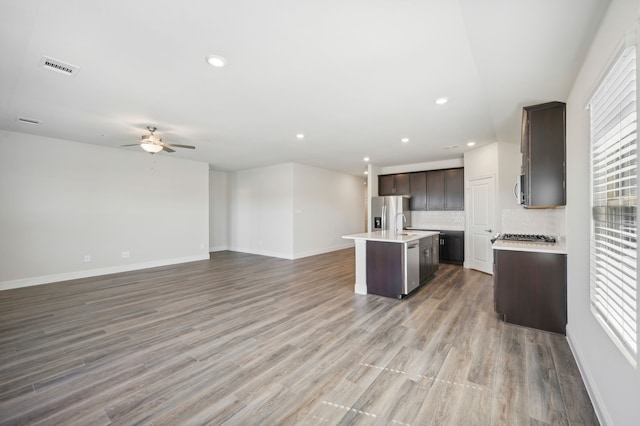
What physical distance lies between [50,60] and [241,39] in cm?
180

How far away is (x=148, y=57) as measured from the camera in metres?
2.27

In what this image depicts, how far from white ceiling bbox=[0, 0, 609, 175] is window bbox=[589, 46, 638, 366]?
57 cm

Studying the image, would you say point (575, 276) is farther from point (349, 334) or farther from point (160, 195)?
point (160, 195)

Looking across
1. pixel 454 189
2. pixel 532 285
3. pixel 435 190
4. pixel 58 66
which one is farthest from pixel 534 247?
pixel 58 66

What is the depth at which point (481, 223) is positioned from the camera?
18.1 ft

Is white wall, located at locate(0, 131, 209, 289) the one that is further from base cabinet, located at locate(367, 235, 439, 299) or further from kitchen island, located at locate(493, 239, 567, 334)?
kitchen island, located at locate(493, 239, 567, 334)

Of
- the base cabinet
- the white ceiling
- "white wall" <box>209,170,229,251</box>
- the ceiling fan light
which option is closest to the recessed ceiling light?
the white ceiling

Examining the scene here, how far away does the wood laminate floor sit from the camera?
168 cm

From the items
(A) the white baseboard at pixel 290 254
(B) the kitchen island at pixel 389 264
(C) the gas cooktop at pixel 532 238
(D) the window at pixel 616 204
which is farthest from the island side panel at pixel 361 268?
(A) the white baseboard at pixel 290 254

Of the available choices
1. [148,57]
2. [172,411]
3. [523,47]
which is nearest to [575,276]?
[523,47]

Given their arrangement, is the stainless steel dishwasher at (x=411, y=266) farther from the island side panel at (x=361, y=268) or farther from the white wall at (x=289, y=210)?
the white wall at (x=289, y=210)

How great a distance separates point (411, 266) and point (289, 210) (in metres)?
4.04

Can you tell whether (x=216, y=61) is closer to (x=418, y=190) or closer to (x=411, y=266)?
(x=411, y=266)

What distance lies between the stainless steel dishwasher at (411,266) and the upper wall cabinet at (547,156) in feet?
5.05
